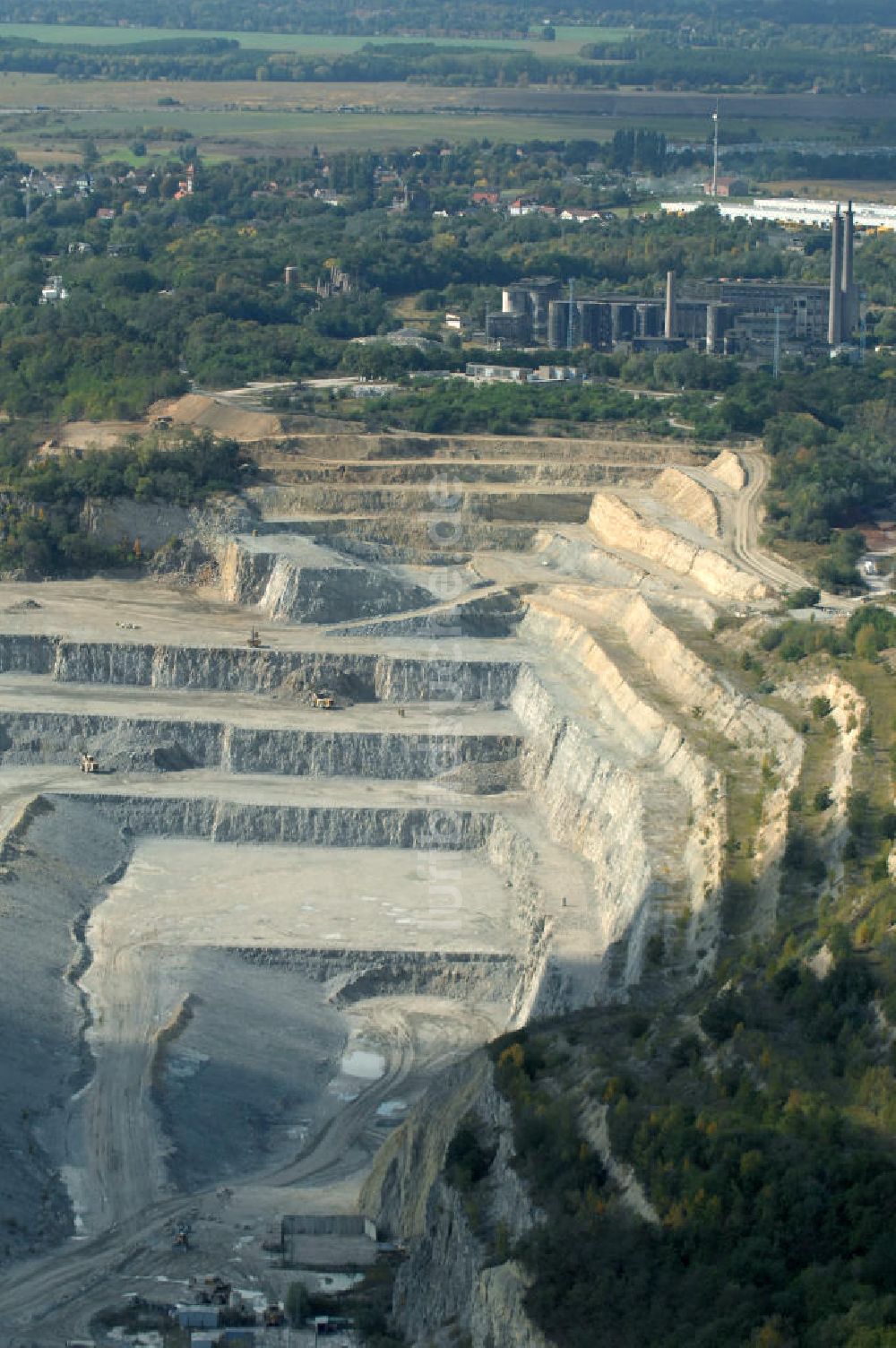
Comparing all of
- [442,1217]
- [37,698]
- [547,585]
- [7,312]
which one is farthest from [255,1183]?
[7,312]

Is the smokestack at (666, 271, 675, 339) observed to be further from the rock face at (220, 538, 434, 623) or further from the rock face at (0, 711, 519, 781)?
the rock face at (0, 711, 519, 781)

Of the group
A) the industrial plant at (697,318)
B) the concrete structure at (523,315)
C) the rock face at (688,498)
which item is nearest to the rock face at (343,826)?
the rock face at (688,498)

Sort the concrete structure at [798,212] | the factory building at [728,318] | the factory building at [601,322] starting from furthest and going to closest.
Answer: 1. the concrete structure at [798,212]
2. the factory building at [601,322]
3. the factory building at [728,318]

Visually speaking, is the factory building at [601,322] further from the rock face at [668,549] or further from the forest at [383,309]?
the rock face at [668,549]

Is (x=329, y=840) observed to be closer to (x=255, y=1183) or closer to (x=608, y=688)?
(x=608, y=688)

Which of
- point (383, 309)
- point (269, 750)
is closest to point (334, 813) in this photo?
point (269, 750)

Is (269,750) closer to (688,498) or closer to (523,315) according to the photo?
(688,498)
